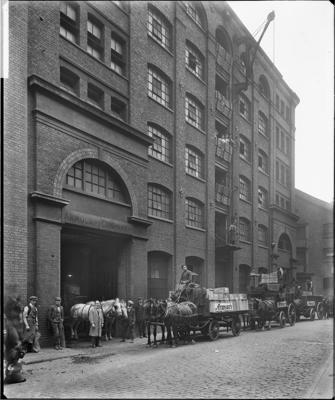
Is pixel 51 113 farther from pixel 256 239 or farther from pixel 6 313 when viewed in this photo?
pixel 256 239

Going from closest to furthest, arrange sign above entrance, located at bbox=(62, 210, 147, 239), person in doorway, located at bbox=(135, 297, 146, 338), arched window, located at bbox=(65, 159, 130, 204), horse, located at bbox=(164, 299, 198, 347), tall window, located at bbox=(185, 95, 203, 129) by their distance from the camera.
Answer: sign above entrance, located at bbox=(62, 210, 147, 239)
arched window, located at bbox=(65, 159, 130, 204)
horse, located at bbox=(164, 299, 198, 347)
person in doorway, located at bbox=(135, 297, 146, 338)
tall window, located at bbox=(185, 95, 203, 129)

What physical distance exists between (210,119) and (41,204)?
12.7 meters

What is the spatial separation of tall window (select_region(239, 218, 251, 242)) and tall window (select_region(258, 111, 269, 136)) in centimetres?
544

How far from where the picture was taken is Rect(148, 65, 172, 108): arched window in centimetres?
2095

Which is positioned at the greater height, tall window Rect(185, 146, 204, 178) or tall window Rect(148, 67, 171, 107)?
tall window Rect(148, 67, 171, 107)

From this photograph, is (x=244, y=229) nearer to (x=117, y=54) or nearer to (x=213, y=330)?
(x=213, y=330)

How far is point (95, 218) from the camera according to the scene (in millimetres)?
16141

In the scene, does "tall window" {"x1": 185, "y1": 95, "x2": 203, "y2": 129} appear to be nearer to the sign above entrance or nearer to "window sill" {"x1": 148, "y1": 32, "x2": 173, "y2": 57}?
"window sill" {"x1": 148, "y1": 32, "x2": 173, "y2": 57}

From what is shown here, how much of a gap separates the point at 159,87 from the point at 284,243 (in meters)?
20.0

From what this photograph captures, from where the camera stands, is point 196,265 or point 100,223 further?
point 196,265

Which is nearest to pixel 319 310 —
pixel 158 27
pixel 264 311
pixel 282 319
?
pixel 282 319

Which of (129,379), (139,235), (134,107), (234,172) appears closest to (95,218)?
(139,235)

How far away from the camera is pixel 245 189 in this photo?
30016mm

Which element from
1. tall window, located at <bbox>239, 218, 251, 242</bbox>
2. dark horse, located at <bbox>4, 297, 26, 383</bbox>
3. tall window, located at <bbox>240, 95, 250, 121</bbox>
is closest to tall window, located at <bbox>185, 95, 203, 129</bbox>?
tall window, located at <bbox>240, 95, 250, 121</bbox>
